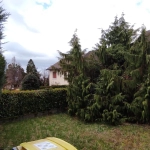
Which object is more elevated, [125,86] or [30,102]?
[125,86]

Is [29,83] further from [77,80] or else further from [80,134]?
[80,134]

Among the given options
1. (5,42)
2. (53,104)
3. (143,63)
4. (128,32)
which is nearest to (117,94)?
(143,63)

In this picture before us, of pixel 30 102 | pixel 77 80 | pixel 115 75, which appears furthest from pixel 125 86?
pixel 30 102

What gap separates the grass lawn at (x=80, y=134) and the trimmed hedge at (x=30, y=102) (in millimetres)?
625

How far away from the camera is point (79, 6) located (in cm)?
877

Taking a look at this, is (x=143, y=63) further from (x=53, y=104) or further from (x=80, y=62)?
(x=53, y=104)

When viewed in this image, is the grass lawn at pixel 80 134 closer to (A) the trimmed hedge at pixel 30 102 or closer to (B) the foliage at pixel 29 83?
(A) the trimmed hedge at pixel 30 102

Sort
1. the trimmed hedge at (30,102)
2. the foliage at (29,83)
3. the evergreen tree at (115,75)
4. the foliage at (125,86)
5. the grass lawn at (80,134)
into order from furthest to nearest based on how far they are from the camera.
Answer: the foliage at (29,83)
the trimmed hedge at (30,102)
the evergreen tree at (115,75)
the foliage at (125,86)
the grass lawn at (80,134)

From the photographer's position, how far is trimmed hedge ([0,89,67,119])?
923cm

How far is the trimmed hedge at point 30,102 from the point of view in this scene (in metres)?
9.23

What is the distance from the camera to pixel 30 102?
10.0m

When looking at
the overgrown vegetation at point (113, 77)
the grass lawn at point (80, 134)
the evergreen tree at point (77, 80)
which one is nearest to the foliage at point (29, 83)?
the overgrown vegetation at point (113, 77)

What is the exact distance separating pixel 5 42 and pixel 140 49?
6.26 m

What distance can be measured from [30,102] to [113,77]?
490cm
